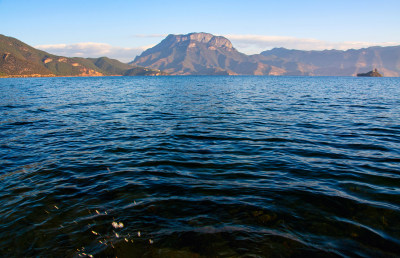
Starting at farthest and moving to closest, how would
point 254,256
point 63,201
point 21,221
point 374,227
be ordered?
point 63,201 < point 21,221 < point 374,227 < point 254,256

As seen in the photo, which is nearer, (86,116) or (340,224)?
(340,224)

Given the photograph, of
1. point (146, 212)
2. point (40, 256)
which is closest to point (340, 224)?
point (146, 212)

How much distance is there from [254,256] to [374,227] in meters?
3.56

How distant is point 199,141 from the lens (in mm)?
13992

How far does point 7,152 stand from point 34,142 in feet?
6.29

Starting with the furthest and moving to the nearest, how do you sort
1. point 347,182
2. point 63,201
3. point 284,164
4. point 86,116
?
point 86,116 < point 284,164 < point 347,182 < point 63,201

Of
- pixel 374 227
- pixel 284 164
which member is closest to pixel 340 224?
pixel 374 227

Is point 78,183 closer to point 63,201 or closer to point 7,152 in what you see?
point 63,201

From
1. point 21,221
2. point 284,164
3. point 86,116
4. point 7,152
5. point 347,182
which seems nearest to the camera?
point 21,221

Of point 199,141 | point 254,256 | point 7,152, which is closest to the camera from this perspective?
point 254,256

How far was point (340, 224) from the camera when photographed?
5961 mm

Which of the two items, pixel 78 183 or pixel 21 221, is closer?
pixel 21 221

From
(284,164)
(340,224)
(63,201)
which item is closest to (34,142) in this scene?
(63,201)

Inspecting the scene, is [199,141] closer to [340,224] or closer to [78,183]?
[78,183]
